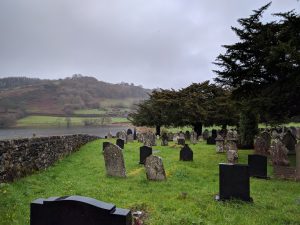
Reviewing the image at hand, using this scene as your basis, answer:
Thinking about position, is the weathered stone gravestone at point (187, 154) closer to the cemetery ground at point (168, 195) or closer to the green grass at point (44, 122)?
the cemetery ground at point (168, 195)

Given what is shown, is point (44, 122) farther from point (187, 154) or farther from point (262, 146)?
point (262, 146)

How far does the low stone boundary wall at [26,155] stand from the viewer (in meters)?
11.7

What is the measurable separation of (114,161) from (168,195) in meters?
4.25

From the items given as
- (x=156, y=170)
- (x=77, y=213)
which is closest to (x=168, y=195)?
(x=156, y=170)

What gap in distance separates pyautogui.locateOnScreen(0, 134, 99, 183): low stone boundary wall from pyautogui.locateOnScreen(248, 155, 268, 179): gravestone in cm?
909

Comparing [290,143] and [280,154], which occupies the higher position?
[290,143]

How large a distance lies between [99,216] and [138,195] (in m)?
6.11

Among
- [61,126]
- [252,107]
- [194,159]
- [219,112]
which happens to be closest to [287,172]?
[252,107]

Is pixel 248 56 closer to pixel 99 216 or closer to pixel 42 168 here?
→ pixel 42 168

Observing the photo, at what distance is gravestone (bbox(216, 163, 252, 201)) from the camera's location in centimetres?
967

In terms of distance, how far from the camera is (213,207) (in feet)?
29.0

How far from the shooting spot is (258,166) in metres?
14.3

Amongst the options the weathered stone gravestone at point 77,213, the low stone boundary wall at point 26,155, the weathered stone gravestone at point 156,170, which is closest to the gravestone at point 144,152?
the weathered stone gravestone at point 156,170

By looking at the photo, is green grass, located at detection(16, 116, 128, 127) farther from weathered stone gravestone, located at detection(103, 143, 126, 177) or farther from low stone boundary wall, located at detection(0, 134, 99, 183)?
weathered stone gravestone, located at detection(103, 143, 126, 177)
